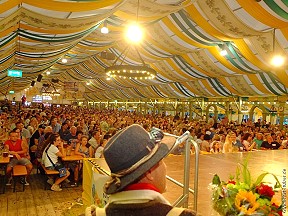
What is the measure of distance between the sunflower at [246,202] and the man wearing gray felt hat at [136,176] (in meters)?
0.68

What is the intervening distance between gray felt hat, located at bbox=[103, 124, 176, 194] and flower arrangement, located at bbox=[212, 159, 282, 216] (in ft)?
2.44

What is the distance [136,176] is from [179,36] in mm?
9045

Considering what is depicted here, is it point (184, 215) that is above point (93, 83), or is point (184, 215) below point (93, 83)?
below

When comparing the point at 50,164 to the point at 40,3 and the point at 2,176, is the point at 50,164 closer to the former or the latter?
the point at 2,176

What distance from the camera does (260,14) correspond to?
263 inches

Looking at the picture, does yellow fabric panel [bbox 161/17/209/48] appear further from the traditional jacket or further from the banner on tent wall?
the banner on tent wall

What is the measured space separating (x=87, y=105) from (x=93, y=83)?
11191 millimetres

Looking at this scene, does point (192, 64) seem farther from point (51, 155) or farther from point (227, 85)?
point (51, 155)

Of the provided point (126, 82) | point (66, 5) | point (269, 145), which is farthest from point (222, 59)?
point (126, 82)

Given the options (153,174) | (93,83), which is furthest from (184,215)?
(93,83)

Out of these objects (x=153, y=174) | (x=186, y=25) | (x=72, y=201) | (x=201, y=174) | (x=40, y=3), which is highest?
(x=186, y=25)

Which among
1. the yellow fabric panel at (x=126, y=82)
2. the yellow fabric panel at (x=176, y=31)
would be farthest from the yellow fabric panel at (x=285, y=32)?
the yellow fabric panel at (x=126, y=82)

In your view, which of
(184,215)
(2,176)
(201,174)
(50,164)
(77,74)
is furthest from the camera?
(77,74)

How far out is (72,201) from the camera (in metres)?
5.07
